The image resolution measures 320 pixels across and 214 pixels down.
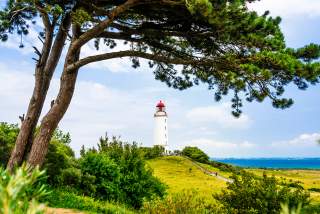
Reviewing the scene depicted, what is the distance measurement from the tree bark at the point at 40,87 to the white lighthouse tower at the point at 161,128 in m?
64.9

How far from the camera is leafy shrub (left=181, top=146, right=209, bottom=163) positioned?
253 feet

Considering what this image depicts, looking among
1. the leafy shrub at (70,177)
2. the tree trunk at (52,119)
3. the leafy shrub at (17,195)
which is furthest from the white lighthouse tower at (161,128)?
the leafy shrub at (17,195)

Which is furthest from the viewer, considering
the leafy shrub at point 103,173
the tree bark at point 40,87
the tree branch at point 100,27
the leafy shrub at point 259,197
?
the leafy shrub at point 103,173

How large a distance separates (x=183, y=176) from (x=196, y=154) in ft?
56.8

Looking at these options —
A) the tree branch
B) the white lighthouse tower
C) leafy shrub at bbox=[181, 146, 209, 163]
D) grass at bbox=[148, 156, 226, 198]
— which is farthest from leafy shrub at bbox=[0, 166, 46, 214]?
the white lighthouse tower

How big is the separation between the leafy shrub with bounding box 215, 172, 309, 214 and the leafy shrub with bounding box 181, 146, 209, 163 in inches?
2479

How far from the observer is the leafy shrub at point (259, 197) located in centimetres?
1299

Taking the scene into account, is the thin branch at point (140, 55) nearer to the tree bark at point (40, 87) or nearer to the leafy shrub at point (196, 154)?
the tree bark at point (40, 87)

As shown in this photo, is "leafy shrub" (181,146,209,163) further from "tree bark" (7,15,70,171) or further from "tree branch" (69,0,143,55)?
"tree branch" (69,0,143,55)

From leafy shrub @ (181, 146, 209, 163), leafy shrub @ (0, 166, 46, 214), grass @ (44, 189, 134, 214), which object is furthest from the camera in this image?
leafy shrub @ (181, 146, 209, 163)

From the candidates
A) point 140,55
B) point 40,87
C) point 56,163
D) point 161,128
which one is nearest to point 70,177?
point 56,163

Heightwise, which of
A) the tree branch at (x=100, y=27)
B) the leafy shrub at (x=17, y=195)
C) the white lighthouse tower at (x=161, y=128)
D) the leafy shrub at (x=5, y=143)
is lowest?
→ the leafy shrub at (x=17, y=195)

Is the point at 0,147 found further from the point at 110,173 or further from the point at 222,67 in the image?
the point at 222,67

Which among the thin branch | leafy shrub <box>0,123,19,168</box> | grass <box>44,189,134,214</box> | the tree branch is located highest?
the tree branch
